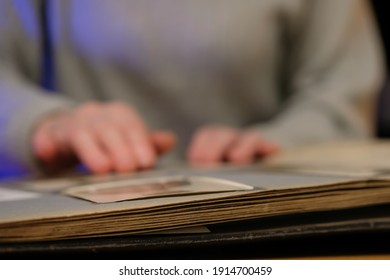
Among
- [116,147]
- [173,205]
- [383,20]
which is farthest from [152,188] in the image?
[383,20]

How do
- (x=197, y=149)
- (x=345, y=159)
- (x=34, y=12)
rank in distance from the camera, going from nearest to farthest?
(x=345, y=159) → (x=197, y=149) → (x=34, y=12)

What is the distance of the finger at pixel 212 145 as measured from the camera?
71cm

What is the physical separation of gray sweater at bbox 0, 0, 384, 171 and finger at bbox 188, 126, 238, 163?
159 millimetres

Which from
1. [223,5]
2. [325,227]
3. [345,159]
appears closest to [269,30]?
[223,5]

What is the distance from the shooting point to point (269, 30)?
99 cm

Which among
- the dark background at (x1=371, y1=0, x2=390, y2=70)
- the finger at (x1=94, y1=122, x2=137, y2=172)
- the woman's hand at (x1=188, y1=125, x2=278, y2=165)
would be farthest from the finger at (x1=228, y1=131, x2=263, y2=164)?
the dark background at (x1=371, y1=0, x2=390, y2=70)

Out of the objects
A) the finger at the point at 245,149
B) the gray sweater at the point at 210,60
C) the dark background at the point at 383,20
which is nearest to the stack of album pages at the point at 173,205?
the finger at the point at 245,149

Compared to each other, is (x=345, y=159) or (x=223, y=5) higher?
(x=223, y=5)

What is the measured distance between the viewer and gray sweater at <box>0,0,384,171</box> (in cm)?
92

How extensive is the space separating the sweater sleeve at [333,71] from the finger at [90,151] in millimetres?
402

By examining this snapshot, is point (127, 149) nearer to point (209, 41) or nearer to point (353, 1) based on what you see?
point (209, 41)

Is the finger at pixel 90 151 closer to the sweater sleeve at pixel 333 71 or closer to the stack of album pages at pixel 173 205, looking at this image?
the stack of album pages at pixel 173 205
